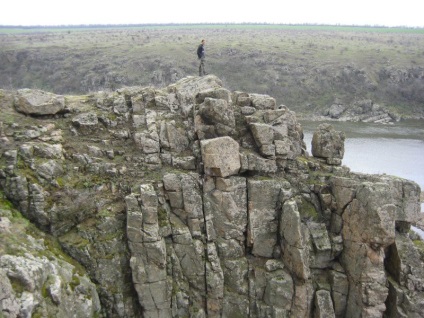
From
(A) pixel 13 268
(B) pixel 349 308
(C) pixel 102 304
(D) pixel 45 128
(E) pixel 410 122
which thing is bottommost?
(E) pixel 410 122

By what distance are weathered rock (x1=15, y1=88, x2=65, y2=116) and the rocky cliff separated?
0.06 m

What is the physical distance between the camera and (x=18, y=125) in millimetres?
19766

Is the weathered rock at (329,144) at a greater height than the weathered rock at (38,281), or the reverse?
the weathered rock at (329,144)

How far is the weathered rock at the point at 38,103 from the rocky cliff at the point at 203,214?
6 centimetres

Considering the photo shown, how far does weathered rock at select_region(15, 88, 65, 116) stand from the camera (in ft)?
67.8

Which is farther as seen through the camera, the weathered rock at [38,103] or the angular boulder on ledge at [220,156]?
the weathered rock at [38,103]

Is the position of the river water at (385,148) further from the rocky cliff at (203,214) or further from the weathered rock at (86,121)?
the weathered rock at (86,121)

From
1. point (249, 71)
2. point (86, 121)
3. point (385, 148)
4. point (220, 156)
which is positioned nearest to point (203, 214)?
point (220, 156)

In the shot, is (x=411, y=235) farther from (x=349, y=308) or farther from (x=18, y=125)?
(x=18, y=125)

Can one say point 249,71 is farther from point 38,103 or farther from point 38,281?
point 38,281

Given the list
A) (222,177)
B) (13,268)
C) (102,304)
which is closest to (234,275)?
(222,177)

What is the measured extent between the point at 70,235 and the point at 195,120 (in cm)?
806

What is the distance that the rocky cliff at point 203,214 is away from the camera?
59.9ft

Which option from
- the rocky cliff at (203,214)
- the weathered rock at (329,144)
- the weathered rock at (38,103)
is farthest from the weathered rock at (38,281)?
the weathered rock at (329,144)
